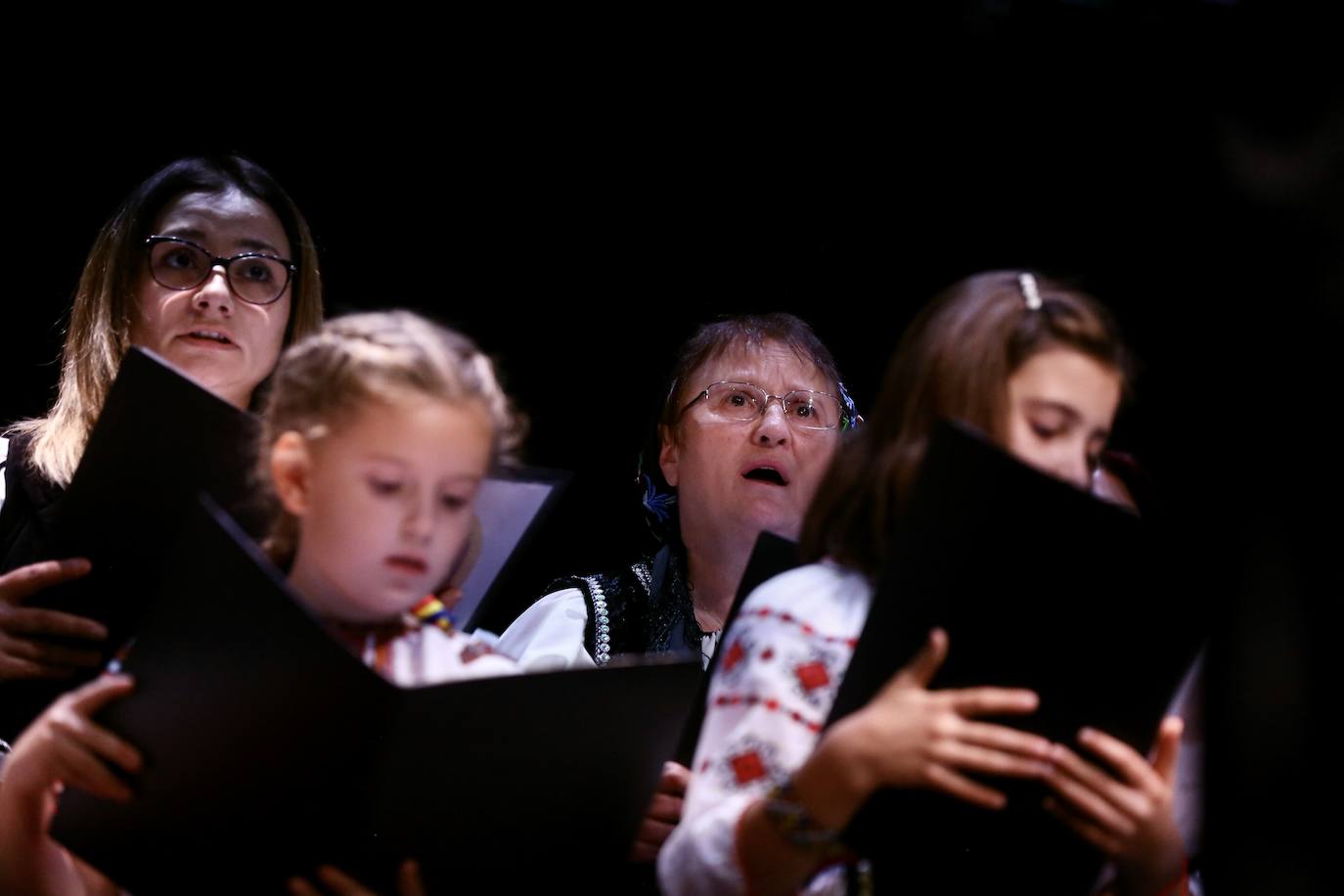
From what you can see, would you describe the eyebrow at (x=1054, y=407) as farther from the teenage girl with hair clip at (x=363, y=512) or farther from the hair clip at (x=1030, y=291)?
the teenage girl with hair clip at (x=363, y=512)

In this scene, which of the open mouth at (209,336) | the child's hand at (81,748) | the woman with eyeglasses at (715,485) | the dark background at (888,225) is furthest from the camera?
the woman with eyeglasses at (715,485)

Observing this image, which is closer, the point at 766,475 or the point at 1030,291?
the point at 1030,291

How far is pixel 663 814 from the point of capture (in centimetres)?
182

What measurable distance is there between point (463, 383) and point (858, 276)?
4.37ft

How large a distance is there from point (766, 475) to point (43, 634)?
1.23 metres

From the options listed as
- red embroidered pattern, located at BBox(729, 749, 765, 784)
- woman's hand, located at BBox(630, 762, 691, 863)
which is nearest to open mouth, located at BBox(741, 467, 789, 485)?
woman's hand, located at BBox(630, 762, 691, 863)

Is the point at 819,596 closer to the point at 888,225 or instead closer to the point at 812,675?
the point at 812,675

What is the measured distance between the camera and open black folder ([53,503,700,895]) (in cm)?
125

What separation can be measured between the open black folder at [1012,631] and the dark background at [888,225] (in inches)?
3.9

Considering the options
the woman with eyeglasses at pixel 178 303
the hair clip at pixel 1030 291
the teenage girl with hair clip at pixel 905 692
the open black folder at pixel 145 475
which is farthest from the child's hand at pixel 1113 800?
the woman with eyeglasses at pixel 178 303

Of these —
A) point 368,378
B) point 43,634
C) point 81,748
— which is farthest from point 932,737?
point 43,634

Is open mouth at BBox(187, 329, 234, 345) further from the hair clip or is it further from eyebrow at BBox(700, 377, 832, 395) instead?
the hair clip

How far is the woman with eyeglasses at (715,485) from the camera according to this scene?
2.40 m

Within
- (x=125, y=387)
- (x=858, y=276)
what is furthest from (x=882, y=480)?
(x=858, y=276)
